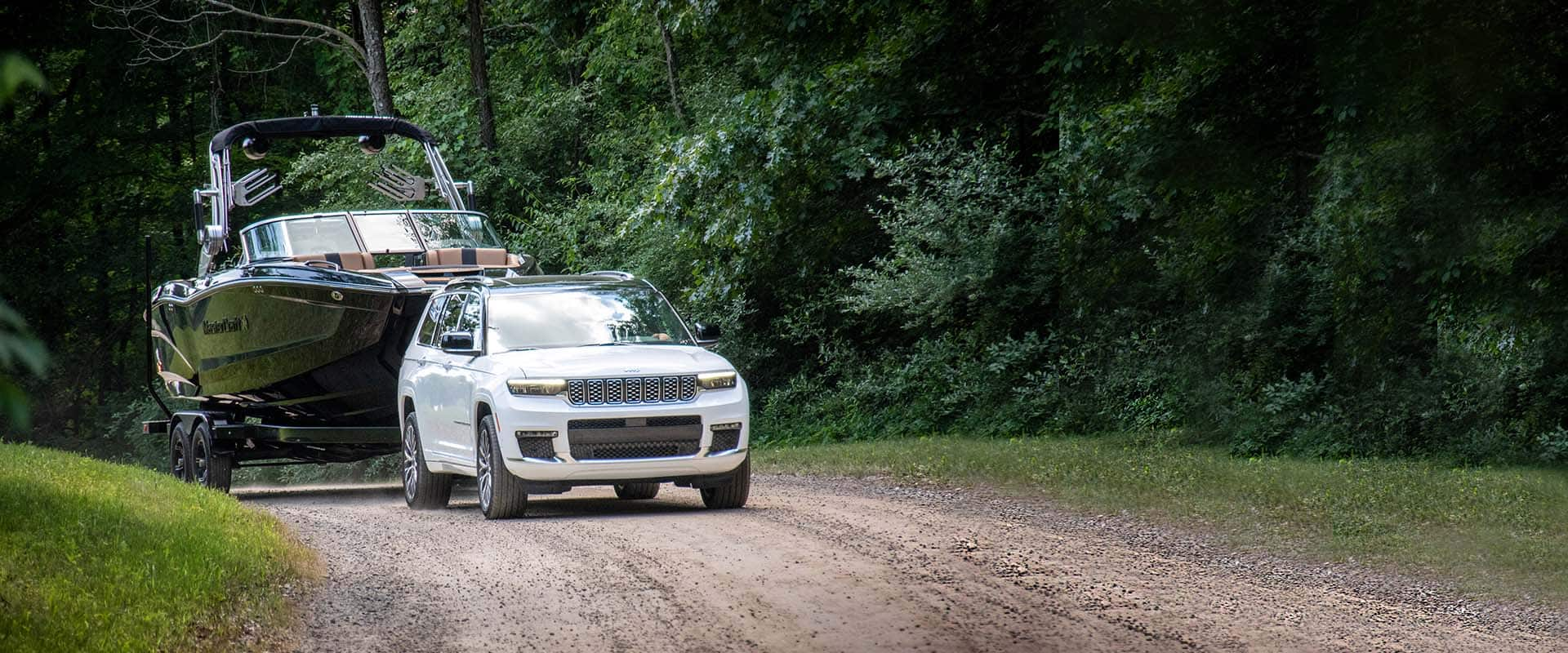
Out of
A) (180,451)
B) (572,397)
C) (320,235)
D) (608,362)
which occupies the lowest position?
(180,451)

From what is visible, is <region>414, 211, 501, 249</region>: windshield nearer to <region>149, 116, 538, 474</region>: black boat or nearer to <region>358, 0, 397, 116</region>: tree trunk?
<region>149, 116, 538, 474</region>: black boat

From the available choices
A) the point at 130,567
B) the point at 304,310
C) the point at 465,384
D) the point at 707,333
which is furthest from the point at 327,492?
the point at 130,567

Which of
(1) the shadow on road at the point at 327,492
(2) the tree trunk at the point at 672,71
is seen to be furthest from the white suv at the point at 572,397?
(2) the tree trunk at the point at 672,71

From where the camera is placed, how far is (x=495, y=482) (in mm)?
11938

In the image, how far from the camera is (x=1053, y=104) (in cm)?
1897

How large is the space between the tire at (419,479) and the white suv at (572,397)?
27 mm

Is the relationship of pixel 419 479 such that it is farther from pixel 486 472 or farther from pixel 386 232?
pixel 386 232

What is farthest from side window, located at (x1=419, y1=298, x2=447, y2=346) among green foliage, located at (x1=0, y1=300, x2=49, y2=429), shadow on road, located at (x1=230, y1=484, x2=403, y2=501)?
green foliage, located at (x1=0, y1=300, x2=49, y2=429)

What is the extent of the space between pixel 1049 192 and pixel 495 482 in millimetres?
12191

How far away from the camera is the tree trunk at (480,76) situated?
32000 millimetres

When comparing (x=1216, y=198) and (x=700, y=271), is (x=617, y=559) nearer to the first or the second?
(x=1216, y=198)

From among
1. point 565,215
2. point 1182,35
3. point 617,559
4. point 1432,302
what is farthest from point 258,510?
point 565,215

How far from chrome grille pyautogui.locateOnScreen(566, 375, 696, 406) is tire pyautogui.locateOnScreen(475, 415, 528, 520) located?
27.8 inches

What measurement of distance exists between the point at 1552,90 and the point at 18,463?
13077mm
